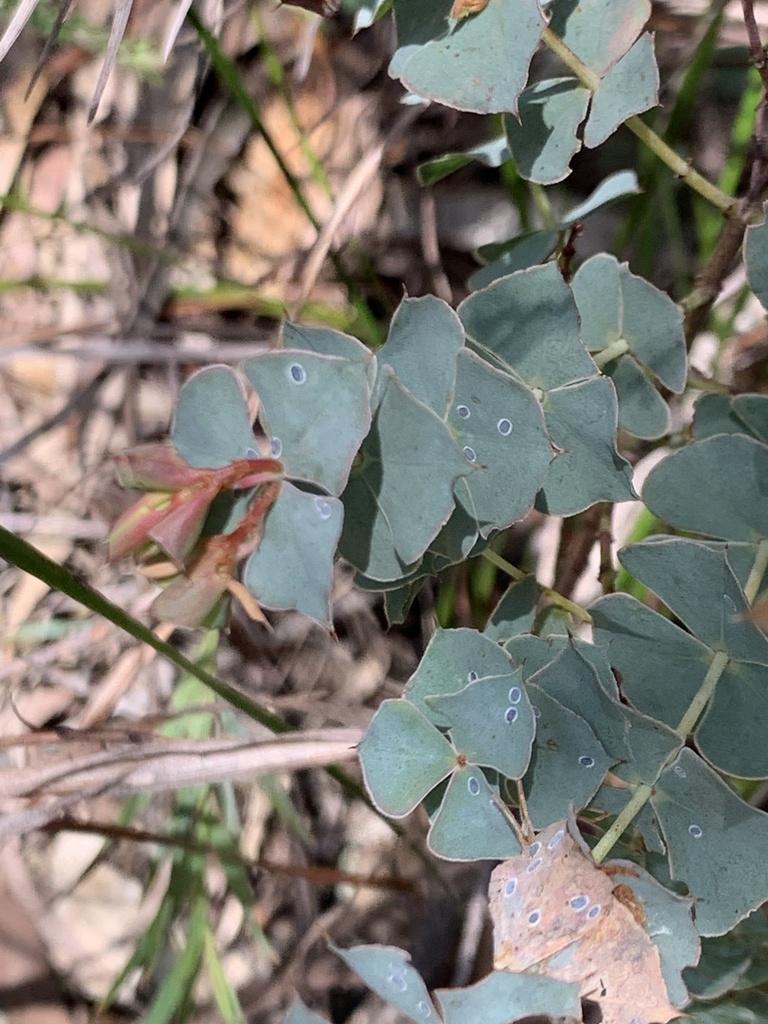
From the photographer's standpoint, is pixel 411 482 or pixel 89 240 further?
pixel 89 240

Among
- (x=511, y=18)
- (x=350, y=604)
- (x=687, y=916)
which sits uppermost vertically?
(x=511, y=18)

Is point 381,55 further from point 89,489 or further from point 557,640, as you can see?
point 557,640

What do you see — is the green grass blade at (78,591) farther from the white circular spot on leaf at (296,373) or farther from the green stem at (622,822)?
the green stem at (622,822)

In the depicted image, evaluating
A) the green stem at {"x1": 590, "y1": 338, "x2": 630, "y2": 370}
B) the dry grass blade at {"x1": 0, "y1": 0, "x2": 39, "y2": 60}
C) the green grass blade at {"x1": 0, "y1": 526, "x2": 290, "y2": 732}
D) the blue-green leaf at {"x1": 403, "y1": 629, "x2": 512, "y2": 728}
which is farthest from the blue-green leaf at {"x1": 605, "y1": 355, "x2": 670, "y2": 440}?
the dry grass blade at {"x1": 0, "y1": 0, "x2": 39, "y2": 60}

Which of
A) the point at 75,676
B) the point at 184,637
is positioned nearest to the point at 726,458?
the point at 184,637

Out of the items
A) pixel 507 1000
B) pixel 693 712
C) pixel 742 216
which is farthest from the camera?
pixel 742 216

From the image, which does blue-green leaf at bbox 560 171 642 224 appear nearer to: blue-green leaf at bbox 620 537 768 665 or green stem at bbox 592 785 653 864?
blue-green leaf at bbox 620 537 768 665

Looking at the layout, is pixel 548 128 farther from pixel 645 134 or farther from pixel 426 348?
pixel 426 348

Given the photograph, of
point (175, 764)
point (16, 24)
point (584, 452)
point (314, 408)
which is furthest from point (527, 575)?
point (16, 24)
